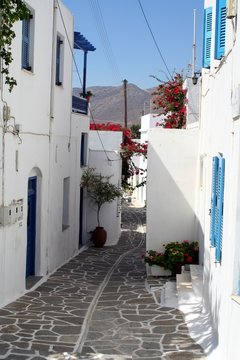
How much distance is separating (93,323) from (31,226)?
4175 millimetres

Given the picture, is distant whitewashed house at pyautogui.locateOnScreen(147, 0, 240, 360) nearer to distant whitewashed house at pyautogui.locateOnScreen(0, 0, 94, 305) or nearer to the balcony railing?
distant whitewashed house at pyautogui.locateOnScreen(0, 0, 94, 305)

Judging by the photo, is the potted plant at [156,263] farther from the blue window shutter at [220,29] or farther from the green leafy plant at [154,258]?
the blue window shutter at [220,29]

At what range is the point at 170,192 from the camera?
45.3ft

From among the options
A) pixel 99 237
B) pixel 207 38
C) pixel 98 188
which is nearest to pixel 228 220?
pixel 207 38

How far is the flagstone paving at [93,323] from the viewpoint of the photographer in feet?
25.3

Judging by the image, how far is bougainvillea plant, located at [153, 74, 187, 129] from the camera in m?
18.3

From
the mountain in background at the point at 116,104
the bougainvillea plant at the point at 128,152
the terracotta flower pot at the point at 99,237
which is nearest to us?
the terracotta flower pot at the point at 99,237

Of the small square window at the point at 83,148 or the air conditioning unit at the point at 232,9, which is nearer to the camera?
the air conditioning unit at the point at 232,9

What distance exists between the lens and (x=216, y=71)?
366 inches

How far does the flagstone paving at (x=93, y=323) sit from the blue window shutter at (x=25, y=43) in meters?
5.14

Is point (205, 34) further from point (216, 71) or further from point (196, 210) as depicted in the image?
point (196, 210)

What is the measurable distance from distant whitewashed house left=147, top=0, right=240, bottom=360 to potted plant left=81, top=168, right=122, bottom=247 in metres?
6.41

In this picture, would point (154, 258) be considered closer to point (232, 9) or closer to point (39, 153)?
point (39, 153)

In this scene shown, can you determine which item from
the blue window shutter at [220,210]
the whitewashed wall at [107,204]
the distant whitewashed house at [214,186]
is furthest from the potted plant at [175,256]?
the whitewashed wall at [107,204]
